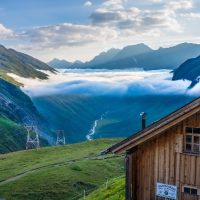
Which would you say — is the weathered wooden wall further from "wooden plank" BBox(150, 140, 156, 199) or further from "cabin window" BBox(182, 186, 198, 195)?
"cabin window" BBox(182, 186, 198, 195)

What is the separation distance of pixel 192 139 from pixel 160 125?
8.02 feet

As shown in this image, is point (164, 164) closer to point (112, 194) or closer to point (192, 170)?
point (192, 170)

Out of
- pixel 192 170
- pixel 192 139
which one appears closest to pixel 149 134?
pixel 192 139

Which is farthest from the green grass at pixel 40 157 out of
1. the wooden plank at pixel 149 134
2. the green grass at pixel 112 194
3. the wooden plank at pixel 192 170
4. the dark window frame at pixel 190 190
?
the wooden plank at pixel 192 170

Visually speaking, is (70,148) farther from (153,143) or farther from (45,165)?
(153,143)

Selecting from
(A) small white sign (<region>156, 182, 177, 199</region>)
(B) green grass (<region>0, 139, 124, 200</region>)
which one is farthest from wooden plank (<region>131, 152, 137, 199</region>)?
(B) green grass (<region>0, 139, 124, 200</region>)

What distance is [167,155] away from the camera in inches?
827

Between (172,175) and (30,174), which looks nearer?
(172,175)

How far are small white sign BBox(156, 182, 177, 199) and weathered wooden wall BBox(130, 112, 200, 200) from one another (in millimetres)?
278

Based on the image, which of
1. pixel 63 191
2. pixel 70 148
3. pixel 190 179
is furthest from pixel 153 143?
pixel 70 148

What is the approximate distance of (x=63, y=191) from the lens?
185 ft

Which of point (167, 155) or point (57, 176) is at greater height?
point (167, 155)

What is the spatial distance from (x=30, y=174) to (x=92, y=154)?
27.7 metres

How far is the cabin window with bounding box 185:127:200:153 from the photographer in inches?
787
